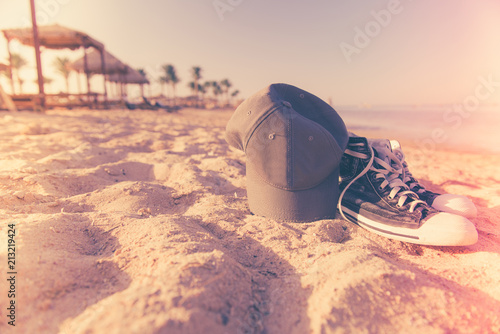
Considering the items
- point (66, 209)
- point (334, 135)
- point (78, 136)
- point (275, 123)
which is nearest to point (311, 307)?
point (275, 123)

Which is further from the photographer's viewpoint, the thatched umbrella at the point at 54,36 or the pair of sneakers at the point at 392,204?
the thatched umbrella at the point at 54,36

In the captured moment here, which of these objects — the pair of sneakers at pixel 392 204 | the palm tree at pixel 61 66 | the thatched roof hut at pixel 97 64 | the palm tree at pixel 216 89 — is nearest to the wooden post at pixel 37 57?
the thatched roof hut at pixel 97 64

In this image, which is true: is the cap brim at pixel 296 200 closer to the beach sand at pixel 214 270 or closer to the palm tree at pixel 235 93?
the beach sand at pixel 214 270

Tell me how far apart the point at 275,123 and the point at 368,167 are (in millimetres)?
721

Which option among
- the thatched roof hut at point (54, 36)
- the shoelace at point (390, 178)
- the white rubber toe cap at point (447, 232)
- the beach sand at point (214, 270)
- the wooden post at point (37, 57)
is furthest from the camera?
the thatched roof hut at point (54, 36)

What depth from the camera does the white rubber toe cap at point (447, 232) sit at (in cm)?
130

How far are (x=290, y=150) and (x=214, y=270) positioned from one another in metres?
0.82

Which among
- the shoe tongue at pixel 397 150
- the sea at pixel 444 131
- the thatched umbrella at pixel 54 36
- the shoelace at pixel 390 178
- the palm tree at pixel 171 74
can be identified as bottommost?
the sea at pixel 444 131

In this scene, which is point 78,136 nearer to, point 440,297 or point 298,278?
point 298,278

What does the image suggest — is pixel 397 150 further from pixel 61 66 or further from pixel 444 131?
pixel 61 66

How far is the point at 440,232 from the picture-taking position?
1.33 metres

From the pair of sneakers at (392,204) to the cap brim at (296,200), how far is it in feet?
0.56

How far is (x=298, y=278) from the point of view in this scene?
3.51ft

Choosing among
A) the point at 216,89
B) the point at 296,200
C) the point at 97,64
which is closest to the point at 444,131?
the point at 296,200
